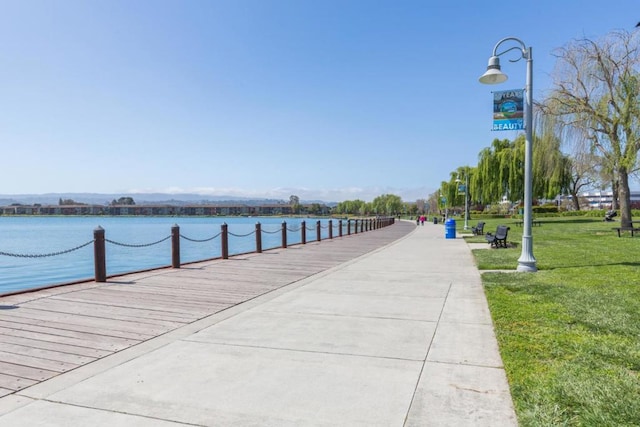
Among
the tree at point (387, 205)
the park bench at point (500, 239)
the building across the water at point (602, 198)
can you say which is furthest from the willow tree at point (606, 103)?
the building across the water at point (602, 198)

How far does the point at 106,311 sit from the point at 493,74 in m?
9.50

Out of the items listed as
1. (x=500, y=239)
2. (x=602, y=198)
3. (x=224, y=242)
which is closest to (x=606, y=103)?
(x=500, y=239)

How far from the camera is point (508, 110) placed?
11148 millimetres

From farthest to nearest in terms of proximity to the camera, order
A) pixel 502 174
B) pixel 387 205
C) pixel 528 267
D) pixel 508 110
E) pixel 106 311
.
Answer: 1. pixel 387 205
2. pixel 502 174
3. pixel 508 110
4. pixel 528 267
5. pixel 106 311

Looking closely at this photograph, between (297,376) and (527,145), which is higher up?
(527,145)

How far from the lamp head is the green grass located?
15.1 ft

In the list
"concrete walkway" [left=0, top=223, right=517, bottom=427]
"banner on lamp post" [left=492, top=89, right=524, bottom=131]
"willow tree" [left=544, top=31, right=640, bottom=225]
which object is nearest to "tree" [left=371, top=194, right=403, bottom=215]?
"willow tree" [left=544, top=31, right=640, bottom=225]

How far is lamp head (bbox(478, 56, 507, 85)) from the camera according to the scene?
10.5 m

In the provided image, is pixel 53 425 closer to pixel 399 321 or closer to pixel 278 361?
pixel 278 361

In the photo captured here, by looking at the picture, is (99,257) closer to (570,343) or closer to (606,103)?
(570,343)

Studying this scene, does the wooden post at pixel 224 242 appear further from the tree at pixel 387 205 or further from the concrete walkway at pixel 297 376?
the tree at pixel 387 205

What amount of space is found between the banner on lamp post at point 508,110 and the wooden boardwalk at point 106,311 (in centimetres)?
607

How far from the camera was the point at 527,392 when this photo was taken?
3506 millimetres

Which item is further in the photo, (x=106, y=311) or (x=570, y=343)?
(x=106, y=311)
